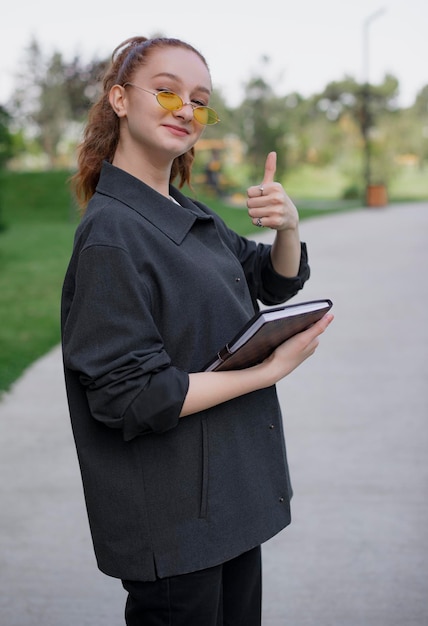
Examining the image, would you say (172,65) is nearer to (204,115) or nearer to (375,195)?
(204,115)

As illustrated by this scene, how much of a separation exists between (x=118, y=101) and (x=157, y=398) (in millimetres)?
592

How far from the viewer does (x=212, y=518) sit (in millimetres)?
1517

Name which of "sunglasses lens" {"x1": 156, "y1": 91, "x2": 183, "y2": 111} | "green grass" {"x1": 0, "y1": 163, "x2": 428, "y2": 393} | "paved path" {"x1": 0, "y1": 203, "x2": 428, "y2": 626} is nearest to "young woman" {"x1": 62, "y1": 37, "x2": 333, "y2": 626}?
"sunglasses lens" {"x1": 156, "y1": 91, "x2": 183, "y2": 111}

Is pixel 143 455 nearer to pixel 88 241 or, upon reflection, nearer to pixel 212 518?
pixel 212 518

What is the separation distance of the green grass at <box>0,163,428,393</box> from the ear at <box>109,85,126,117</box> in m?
0.48

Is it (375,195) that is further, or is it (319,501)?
(375,195)

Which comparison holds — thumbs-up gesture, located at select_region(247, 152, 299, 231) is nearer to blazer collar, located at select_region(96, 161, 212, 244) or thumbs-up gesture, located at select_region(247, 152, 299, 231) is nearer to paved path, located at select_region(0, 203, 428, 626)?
blazer collar, located at select_region(96, 161, 212, 244)

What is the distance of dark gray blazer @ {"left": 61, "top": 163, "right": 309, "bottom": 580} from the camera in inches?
52.9

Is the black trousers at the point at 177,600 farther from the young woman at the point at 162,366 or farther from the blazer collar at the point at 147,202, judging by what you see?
the blazer collar at the point at 147,202

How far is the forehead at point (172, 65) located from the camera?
1497 mm

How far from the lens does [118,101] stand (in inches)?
60.9

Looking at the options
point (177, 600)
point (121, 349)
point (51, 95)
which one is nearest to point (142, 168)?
point (121, 349)

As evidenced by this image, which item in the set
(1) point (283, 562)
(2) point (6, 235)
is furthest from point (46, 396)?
(2) point (6, 235)

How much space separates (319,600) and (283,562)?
0.31 m
